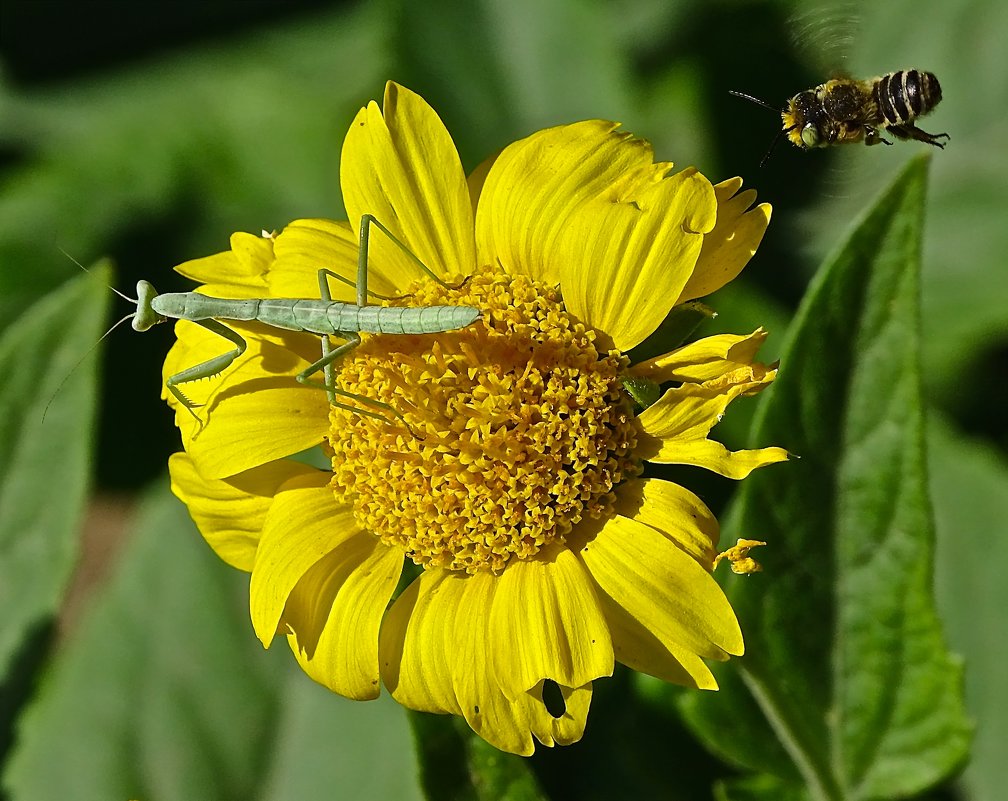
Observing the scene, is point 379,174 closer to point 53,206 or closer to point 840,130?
point 840,130

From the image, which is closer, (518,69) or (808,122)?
(808,122)

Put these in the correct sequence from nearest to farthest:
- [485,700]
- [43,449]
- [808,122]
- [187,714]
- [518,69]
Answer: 1. [485,700]
2. [808,122]
3. [43,449]
4. [187,714]
5. [518,69]

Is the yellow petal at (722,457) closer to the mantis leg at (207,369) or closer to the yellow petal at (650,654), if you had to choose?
the yellow petal at (650,654)

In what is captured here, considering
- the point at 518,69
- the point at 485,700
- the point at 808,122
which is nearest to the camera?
the point at 485,700

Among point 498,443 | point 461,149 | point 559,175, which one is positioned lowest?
point 498,443

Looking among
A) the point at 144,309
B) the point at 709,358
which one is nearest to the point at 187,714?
the point at 144,309

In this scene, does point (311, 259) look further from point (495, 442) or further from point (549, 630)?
point (549, 630)

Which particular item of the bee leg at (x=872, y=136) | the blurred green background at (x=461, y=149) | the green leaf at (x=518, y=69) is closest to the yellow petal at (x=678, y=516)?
the bee leg at (x=872, y=136)
